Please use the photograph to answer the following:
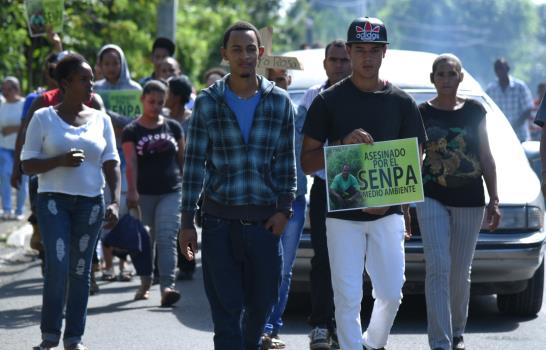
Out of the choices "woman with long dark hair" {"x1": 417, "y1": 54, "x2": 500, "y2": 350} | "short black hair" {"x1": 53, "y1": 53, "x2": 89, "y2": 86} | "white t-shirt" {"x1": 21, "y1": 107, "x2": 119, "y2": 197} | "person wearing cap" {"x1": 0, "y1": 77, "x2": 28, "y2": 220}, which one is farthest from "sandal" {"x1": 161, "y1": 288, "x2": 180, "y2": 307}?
"person wearing cap" {"x1": 0, "y1": 77, "x2": 28, "y2": 220}

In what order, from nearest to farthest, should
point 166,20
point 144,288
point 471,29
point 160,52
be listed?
point 144,288 → point 160,52 → point 166,20 → point 471,29

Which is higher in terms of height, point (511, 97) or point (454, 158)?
point (454, 158)

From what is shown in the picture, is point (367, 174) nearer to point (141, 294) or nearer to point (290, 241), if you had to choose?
point (290, 241)

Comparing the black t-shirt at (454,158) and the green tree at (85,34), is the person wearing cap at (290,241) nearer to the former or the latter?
the black t-shirt at (454,158)

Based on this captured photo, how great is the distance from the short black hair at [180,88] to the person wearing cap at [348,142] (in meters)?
4.79

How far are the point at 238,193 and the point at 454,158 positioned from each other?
Answer: 2048 millimetres

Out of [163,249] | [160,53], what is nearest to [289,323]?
[163,249]

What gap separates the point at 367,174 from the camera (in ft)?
24.5

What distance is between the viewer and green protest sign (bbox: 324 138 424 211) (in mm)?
7379

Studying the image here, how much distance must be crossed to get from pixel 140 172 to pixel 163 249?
67cm

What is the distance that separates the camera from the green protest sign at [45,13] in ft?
43.9

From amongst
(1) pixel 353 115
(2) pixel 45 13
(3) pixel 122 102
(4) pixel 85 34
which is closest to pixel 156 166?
(3) pixel 122 102

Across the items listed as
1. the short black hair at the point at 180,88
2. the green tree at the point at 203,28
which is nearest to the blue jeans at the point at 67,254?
the short black hair at the point at 180,88

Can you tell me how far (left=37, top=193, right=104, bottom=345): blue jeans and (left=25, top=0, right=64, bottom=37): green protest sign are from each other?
5.15m
